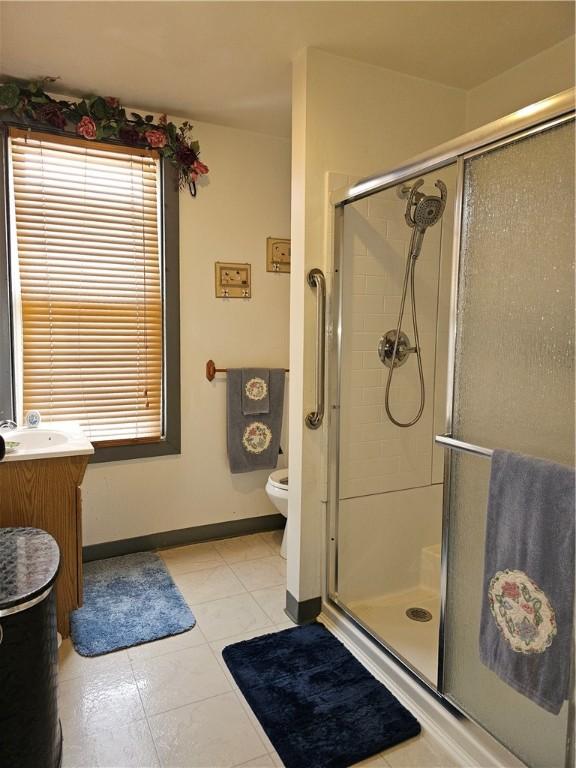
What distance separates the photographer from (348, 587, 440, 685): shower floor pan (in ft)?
6.70

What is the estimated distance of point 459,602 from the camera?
1655 millimetres

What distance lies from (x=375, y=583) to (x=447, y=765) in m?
0.94

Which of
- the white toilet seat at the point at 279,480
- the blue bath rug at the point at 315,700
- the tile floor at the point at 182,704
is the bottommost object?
the tile floor at the point at 182,704

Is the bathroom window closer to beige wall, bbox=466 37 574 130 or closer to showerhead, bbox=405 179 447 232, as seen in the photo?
showerhead, bbox=405 179 447 232

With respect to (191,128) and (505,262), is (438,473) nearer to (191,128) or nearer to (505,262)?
(505,262)

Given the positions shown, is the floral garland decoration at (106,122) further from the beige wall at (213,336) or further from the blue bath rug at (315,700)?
the blue bath rug at (315,700)

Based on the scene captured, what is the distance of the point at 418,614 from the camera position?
7.86 feet

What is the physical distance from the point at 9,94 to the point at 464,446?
2.53 m

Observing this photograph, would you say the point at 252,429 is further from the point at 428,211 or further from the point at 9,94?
the point at 9,94

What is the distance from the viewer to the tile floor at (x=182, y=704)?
5.34 feet

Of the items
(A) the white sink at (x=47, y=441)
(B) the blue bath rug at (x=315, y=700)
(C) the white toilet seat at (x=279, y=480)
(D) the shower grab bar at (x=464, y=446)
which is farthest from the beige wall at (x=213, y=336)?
(D) the shower grab bar at (x=464, y=446)

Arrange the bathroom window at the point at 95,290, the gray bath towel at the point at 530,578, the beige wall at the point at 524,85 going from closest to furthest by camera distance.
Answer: the gray bath towel at the point at 530,578
the beige wall at the point at 524,85
the bathroom window at the point at 95,290

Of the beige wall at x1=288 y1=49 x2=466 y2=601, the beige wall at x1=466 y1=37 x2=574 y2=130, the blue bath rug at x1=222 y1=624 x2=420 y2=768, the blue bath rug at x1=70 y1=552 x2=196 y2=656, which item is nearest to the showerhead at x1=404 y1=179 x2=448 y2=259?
the beige wall at x1=288 y1=49 x2=466 y2=601

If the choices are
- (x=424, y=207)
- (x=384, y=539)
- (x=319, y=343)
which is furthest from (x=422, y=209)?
(x=384, y=539)
